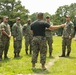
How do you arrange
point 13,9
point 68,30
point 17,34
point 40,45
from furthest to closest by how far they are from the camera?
point 13,9 < point 68,30 < point 17,34 < point 40,45

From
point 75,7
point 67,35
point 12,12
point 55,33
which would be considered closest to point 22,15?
point 12,12

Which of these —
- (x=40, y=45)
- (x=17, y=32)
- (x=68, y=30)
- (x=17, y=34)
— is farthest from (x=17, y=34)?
(x=40, y=45)

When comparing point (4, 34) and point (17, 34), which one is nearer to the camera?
point (4, 34)

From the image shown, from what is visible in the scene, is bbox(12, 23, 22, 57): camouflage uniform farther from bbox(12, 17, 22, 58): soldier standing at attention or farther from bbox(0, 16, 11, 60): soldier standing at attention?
bbox(0, 16, 11, 60): soldier standing at attention

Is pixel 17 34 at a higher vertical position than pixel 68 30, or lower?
lower

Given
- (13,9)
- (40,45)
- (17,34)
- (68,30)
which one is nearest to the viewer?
(40,45)

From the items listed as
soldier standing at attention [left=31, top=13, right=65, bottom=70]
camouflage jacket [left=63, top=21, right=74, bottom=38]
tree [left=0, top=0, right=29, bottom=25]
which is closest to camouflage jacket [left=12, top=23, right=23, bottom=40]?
camouflage jacket [left=63, top=21, right=74, bottom=38]

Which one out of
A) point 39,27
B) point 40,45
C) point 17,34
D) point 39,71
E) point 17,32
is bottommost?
point 39,71

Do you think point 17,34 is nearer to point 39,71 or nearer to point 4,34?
point 4,34

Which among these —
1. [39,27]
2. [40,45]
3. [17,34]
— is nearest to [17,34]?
[17,34]

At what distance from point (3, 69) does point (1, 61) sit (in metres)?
2.36

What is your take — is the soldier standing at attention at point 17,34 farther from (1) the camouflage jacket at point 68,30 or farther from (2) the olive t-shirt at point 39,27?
(2) the olive t-shirt at point 39,27

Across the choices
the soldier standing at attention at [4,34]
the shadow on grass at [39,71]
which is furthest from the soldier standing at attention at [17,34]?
the shadow on grass at [39,71]

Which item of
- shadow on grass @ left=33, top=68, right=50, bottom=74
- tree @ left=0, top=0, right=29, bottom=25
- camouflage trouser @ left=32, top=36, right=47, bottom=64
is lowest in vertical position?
shadow on grass @ left=33, top=68, right=50, bottom=74
